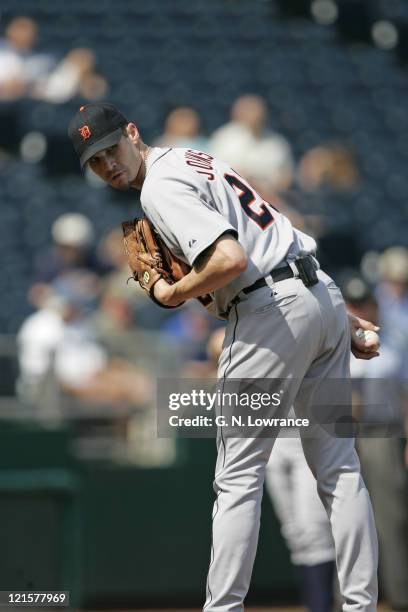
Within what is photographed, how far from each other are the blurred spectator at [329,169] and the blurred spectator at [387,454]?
390 cm

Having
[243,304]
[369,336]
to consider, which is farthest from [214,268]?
[369,336]

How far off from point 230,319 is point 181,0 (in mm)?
9489

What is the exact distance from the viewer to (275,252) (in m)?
3.71

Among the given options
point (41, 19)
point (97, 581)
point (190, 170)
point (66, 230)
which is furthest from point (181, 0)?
point (190, 170)

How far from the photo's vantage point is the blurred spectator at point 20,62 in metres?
10.3

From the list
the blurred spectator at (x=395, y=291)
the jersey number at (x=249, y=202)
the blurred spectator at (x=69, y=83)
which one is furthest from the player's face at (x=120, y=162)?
the blurred spectator at (x=69, y=83)

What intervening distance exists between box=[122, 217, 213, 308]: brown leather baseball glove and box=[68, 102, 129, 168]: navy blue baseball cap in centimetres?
30

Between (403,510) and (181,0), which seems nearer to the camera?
(403,510)

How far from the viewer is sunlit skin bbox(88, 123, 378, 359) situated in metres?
3.46

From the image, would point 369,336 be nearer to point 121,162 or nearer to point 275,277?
point 275,277

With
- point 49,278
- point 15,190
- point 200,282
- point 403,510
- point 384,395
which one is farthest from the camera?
point 15,190

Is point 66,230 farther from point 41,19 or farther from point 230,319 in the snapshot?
point 230,319

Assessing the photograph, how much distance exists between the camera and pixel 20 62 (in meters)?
10.3

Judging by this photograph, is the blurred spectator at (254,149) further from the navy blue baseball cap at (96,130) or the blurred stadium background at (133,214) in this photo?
the navy blue baseball cap at (96,130)
